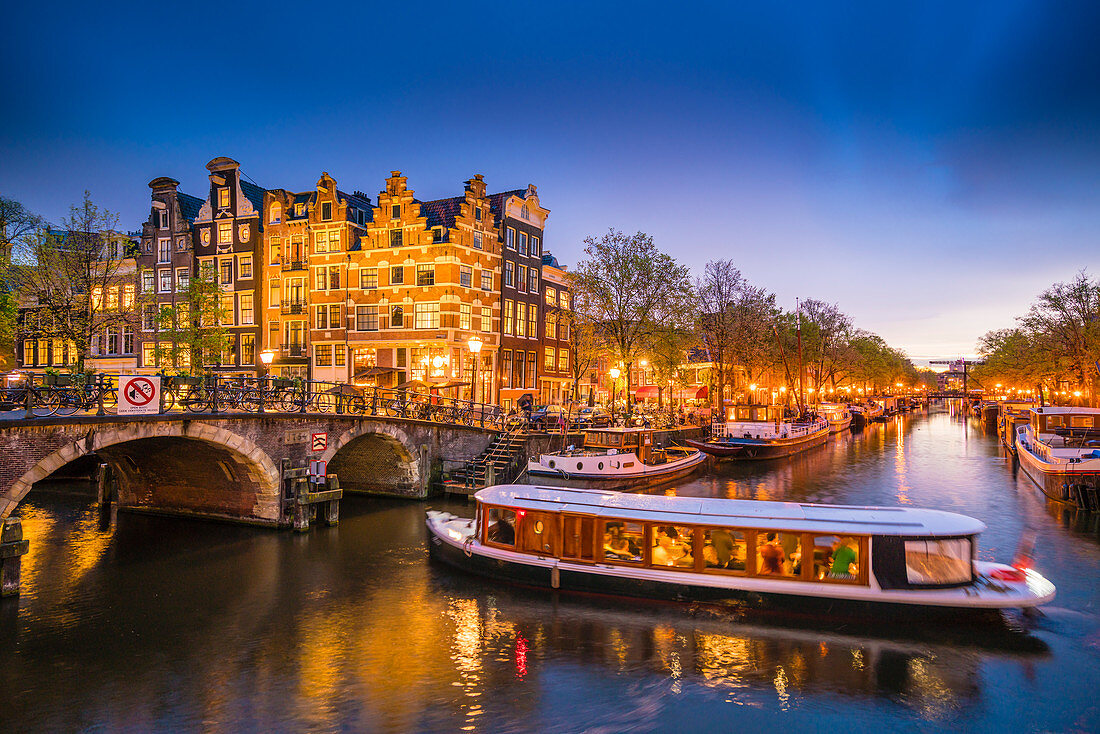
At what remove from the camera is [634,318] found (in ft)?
153

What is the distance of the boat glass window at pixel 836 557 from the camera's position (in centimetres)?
1486

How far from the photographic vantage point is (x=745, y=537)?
15.4 metres

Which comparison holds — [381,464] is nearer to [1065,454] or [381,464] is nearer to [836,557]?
[836,557]

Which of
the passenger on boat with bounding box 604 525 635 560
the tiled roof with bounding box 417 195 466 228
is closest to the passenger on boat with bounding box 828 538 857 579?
the passenger on boat with bounding box 604 525 635 560

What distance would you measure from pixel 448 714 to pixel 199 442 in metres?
15.9

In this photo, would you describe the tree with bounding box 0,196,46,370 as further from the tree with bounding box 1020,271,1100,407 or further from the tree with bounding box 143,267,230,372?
the tree with bounding box 1020,271,1100,407

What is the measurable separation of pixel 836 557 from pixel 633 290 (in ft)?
107

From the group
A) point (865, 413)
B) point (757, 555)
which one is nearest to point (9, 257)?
point (757, 555)

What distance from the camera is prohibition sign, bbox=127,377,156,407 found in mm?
18750

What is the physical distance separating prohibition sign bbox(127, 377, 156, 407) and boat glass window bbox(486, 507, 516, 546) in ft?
35.5

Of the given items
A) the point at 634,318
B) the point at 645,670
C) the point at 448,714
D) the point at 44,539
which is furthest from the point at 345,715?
the point at 634,318

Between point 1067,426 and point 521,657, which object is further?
point 1067,426

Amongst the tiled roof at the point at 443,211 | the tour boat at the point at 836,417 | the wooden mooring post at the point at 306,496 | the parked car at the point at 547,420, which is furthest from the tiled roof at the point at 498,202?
the tour boat at the point at 836,417

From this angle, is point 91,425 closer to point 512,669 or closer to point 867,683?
point 512,669
